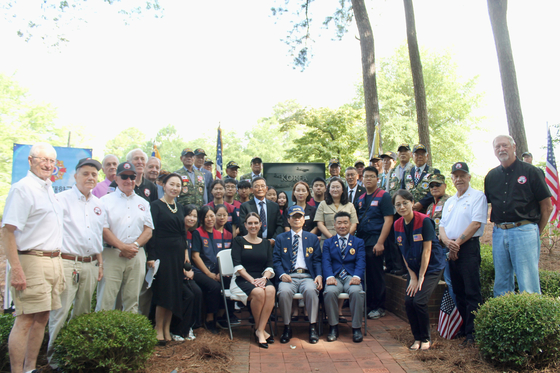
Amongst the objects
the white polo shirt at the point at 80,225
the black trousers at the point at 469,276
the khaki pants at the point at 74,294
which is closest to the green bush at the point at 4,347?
the khaki pants at the point at 74,294

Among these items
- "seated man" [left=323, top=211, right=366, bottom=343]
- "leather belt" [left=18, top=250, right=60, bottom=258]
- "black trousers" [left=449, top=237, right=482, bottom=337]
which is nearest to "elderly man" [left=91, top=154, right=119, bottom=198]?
"leather belt" [left=18, top=250, right=60, bottom=258]

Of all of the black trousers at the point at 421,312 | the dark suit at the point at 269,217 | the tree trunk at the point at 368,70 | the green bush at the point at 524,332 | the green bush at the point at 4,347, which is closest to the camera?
the green bush at the point at 524,332

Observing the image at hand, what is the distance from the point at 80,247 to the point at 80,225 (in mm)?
209

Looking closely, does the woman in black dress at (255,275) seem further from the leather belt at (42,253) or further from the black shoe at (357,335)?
the leather belt at (42,253)

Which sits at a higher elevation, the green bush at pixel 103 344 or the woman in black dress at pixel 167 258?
the woman in black dress at pixel 167 258

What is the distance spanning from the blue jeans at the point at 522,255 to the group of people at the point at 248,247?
1 centimetres

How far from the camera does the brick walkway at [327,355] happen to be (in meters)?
4.00

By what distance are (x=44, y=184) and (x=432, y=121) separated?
91.8 ft

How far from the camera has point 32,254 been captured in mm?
3332

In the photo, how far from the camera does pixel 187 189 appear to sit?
6.64m

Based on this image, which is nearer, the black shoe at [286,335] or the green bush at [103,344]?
the green bush at [103,344]

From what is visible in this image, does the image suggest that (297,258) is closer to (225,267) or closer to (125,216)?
(225,267)

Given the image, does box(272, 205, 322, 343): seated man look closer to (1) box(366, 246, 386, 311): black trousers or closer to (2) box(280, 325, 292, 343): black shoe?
(2) box(280, 325, 292, 343): black shoe

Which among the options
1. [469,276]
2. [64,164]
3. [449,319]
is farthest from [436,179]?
[64,164]
